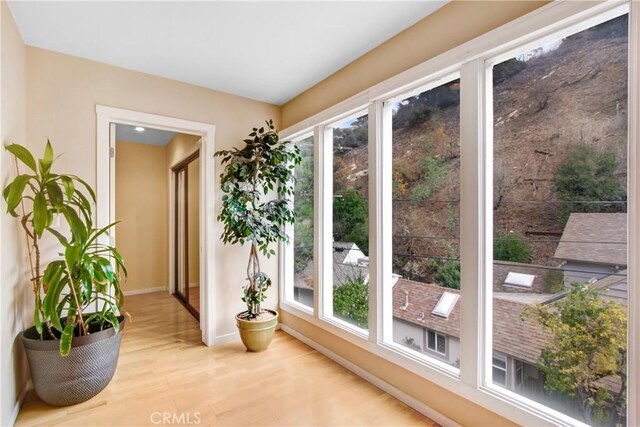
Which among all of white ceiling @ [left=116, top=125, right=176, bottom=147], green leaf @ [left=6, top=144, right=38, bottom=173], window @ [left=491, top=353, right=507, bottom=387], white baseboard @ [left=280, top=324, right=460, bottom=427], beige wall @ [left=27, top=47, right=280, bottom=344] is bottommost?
white baseboard @ [left=280, top=324, right=460, bottom=427]

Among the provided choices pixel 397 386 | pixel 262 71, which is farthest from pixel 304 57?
pixel 397 386

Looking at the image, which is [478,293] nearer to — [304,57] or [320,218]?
[320,218]

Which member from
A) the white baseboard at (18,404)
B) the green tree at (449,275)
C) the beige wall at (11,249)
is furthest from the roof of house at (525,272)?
the white baseboard at (18,404)

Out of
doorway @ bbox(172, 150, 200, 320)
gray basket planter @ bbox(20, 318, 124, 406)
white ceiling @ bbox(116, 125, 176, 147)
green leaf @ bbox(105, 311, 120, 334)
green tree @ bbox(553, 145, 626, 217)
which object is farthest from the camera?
white ceiling @ bbox(116, 125, 176, 147)

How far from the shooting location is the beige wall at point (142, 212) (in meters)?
4.84

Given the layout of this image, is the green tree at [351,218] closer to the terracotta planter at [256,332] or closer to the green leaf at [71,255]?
the terracotta planter at [256,332]

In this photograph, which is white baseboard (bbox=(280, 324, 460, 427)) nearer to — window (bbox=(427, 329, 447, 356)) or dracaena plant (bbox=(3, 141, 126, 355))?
window (bbox=(427, 329, 447, 356))

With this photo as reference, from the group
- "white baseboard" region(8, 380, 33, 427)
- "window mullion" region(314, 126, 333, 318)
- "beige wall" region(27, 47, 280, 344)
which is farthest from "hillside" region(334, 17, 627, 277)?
"white baseboard" region(8, 380, 33, 427)

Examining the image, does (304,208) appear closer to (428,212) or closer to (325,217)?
(325,217)

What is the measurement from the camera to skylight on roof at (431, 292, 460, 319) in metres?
1.86

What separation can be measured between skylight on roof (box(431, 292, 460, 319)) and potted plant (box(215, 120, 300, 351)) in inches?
61.0

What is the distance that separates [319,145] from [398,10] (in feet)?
4.10

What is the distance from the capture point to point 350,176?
2629mm

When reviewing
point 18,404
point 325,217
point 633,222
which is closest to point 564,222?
point 633,222
